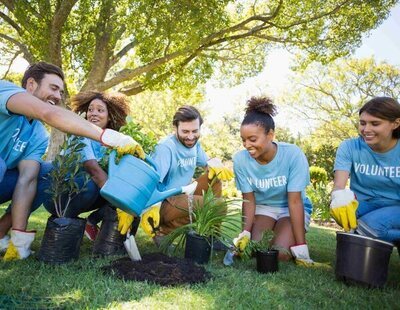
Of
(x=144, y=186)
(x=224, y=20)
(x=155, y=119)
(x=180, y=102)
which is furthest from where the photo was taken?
(x=155, y=119)

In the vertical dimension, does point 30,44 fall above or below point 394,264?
above

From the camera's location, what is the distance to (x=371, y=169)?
9.43 ft

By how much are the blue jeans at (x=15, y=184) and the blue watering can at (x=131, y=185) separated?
918 mm

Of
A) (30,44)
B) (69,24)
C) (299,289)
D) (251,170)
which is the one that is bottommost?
(299,289)

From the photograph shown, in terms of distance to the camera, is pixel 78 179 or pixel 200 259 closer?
pixel 200 259

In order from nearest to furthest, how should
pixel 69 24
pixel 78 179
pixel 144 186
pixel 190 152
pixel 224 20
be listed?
pixel 144 186 < pixel 78 179 < pixel 190 152 < pixel 224 20 < pixel 69 24

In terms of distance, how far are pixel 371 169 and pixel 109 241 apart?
6.67 feet

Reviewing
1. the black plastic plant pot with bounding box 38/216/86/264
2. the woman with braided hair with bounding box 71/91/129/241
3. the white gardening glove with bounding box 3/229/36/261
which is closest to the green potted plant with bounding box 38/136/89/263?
the black plastic plant pot with bounding box 38/216/86/264

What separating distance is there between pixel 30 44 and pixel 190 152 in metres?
6.96

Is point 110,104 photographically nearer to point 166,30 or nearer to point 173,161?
point 173,161

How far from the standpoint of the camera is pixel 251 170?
3254 millimetres

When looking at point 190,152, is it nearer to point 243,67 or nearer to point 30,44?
point 30,44

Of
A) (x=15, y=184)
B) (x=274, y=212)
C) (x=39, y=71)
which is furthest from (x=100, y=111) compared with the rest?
(x=274, y=212)

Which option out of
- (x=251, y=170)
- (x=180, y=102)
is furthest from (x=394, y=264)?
(x=180, y=102)
